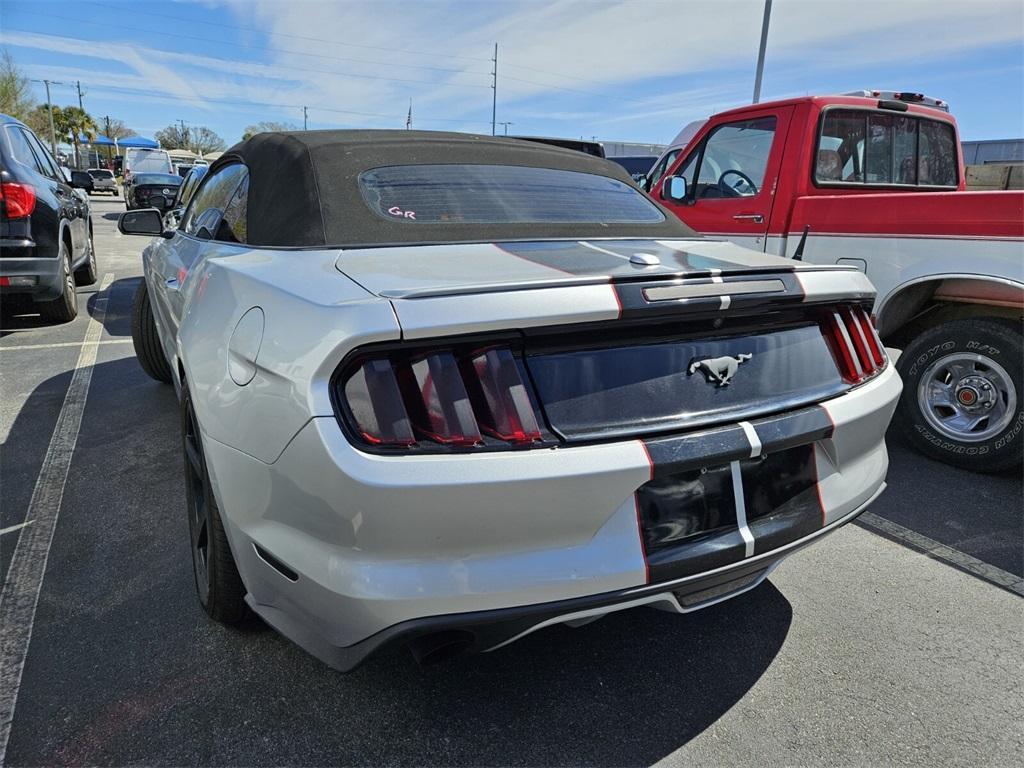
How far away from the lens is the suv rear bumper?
5477 mm

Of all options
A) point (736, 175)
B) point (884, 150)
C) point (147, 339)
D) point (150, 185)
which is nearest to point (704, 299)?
point (736, 175)

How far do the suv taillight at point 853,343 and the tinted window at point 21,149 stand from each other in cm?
616

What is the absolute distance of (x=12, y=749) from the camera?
1.75 m

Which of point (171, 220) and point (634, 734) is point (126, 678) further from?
point (171, 220)

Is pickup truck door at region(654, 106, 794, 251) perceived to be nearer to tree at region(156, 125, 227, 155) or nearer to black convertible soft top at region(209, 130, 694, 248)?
black convertible soft top at region(209, 130, 694, 248)

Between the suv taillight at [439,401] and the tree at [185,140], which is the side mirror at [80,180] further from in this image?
the tree at [185,140]

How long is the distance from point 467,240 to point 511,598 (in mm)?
1167

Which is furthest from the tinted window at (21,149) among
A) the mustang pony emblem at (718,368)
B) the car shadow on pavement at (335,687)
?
the mustang pony emblem at (718,368)

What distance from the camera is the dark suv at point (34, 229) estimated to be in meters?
5.43

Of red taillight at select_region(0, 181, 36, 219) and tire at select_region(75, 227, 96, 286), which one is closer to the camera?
red taillight at select_region(0, 181, 36, 219)

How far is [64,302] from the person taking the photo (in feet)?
21.0

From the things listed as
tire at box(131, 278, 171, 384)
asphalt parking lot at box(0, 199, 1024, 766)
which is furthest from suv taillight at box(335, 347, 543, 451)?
tire at box(131, 278, 171, 384)

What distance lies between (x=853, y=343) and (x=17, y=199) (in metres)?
6.11

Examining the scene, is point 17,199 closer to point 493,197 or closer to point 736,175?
point 493,197
